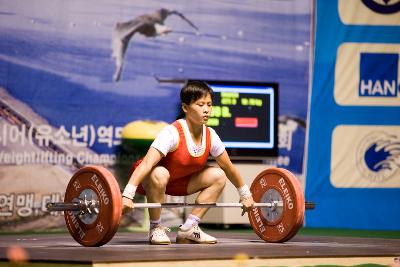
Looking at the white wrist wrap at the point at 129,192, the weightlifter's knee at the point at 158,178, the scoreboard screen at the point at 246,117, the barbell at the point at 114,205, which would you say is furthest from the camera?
the scoreboard screen at the point at 246,117

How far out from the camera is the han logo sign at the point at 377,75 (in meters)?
8.73

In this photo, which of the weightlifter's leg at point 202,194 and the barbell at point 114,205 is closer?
the barbell at point 114,205

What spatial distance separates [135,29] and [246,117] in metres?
1.25

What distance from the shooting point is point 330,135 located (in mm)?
8672

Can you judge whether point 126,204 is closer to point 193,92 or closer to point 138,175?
point 138,175

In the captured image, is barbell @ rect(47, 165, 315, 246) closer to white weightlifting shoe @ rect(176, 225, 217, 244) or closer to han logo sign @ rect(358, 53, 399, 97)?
white weightlifting shoe @ rect(176, 225, 217, 244)

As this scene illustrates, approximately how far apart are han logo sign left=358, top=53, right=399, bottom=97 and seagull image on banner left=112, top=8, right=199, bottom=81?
1680mm

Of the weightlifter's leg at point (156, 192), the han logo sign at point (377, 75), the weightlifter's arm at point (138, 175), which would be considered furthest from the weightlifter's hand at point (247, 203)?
the han logo sign at point (377, 75)

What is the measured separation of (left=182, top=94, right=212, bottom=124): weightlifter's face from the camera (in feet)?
18.0

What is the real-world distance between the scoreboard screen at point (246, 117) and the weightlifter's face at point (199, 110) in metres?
2.58

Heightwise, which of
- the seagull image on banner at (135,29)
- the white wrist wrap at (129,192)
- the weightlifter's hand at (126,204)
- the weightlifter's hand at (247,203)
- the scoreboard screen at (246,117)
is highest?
the seagull image on banner at (135,29)

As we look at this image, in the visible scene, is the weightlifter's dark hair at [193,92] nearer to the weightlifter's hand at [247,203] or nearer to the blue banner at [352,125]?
the weightlifter's hand at [247,203]

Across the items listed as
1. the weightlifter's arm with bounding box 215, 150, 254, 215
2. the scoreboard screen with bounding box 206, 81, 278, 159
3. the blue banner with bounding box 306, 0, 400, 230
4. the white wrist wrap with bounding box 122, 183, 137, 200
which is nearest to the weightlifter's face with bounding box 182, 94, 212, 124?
the weightlifter's arm with bounding box 215, 150, 254, 215

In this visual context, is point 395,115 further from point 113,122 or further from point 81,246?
point 81,246
